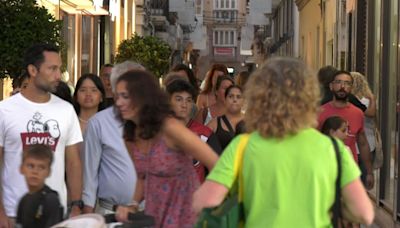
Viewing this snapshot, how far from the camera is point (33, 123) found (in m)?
6.58

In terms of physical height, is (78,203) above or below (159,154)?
below

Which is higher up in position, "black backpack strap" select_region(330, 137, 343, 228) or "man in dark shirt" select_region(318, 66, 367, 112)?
"man in dark shirt" select_region(318, 66, 367, 112)

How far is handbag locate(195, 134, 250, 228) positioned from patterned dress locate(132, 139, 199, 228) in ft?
2.83

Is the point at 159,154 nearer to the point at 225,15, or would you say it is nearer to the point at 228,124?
the point at 228,124

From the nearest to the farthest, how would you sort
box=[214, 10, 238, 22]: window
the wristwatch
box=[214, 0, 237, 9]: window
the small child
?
the wristwatch, the small child, box=[214, 0, 237, 9]: window, box=[214, 10, 238, 22]: window

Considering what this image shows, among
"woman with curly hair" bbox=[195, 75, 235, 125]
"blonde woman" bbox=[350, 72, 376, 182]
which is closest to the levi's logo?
"woman with curly hair" bbox=[195, 75, 235, 125]

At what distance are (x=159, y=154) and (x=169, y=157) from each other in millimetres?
51

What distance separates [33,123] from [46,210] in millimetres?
1303

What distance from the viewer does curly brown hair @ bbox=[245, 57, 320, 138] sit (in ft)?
13.6

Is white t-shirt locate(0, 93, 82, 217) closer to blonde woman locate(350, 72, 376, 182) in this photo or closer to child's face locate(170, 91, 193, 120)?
child's face locate(170, 91, 193, 120)

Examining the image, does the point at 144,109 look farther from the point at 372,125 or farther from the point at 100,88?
the point at 372,125

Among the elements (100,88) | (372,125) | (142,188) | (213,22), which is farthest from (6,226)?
(213,22)

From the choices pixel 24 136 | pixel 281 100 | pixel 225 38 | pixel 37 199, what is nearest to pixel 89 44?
pixel 24 136

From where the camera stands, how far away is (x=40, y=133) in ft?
21.6
